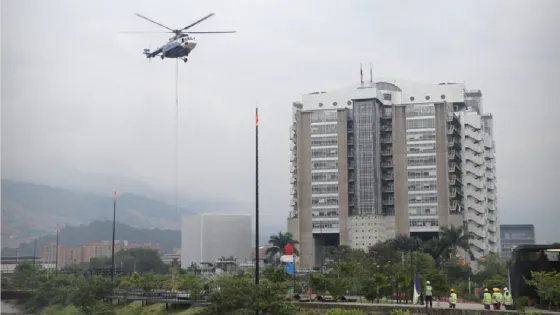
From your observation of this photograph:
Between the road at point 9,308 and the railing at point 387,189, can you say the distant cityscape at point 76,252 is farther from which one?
the road at point 9,308

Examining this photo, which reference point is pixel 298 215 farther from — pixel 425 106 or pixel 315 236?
pixel 425 106

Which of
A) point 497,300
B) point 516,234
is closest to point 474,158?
point 497,300

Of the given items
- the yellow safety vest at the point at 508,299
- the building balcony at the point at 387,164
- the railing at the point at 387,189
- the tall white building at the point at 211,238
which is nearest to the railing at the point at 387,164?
the building balcony at the point at 387,164

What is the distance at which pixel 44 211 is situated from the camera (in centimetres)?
7431

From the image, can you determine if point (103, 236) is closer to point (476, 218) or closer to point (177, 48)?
point (476, 218)

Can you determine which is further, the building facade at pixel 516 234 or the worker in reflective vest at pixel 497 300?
the building facade at pixel 516 234

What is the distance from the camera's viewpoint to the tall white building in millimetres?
93688

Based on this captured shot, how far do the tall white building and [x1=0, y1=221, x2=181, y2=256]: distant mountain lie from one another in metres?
19.2

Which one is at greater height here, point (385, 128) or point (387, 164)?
point (385, 128)

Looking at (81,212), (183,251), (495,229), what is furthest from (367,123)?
(81,212)

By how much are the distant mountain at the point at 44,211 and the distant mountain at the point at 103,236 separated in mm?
1505

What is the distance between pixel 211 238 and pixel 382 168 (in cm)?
2952

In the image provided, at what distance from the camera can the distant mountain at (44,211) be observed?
38.2 m

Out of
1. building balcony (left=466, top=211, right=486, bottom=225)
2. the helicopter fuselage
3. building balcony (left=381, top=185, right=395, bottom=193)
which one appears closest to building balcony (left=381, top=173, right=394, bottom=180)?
building balcony (left=381, top=185, right=395, bottom=193)
